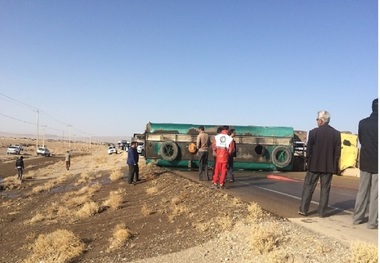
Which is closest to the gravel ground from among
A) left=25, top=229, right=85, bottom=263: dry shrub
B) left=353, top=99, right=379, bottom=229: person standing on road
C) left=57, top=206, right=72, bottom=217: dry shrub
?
left=353, top=99, right=379, bottom=229: person standing on road

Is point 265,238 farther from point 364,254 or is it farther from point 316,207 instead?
point 316,207

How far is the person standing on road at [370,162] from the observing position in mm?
6355

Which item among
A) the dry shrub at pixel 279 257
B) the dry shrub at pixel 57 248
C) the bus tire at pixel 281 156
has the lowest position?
the dry shrub at pixel 57 248

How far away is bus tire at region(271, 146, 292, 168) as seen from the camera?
1820 cm

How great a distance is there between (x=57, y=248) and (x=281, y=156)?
41.6 feet

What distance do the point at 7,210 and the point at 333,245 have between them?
16.7 metres

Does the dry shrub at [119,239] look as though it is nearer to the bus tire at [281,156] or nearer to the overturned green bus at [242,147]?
the overturned green bus at [242,147]

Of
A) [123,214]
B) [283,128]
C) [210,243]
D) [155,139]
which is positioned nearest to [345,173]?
[283,128]

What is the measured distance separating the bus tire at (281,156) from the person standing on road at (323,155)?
10.8 m

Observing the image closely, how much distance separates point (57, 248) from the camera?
8.66 m

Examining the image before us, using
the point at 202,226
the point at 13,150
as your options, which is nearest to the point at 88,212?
the point at 202,226

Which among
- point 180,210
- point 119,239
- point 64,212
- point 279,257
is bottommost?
point 64,212

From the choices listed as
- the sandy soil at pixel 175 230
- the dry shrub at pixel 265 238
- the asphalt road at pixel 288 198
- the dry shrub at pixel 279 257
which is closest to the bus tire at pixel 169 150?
the sandy soil at pixel 175 230

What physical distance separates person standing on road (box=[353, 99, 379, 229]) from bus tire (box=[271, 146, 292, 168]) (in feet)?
37.7
